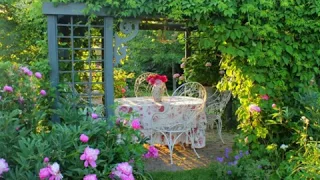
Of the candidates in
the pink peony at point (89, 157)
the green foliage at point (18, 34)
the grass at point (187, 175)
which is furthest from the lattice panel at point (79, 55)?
the pink peony at point (89, 157)

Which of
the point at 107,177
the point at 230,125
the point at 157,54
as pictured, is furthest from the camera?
the point at 157,54

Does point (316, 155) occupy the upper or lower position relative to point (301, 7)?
lower

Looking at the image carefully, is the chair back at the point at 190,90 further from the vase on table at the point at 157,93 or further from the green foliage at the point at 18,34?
the green foliage at the point at 18,34

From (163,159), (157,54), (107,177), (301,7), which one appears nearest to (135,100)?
(163,159)

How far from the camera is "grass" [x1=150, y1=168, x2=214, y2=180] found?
144 inches

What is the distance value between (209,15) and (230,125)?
10.8 feet

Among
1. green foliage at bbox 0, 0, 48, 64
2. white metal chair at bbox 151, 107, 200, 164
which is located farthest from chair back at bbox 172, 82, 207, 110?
green foliage at bbox 0, 0, 48, 64

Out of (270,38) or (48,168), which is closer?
(48,168)

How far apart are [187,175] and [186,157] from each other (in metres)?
0.80

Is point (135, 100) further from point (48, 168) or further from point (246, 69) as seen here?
point (48, 168)

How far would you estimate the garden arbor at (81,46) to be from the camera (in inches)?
129

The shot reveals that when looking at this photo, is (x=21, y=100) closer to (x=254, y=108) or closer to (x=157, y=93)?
(x=254, y=108)

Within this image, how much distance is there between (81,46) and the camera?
149 inches

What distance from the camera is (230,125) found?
6270 mm
